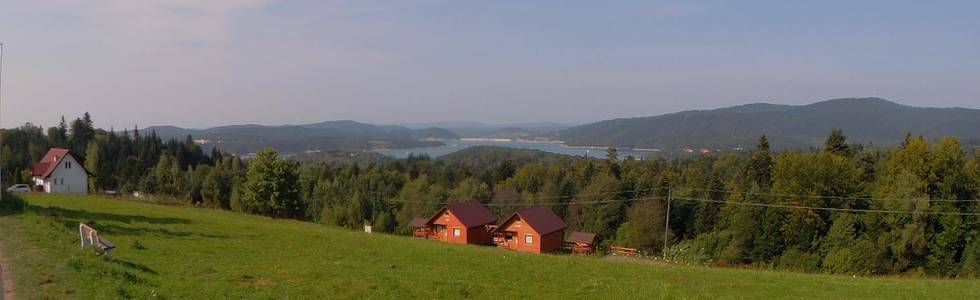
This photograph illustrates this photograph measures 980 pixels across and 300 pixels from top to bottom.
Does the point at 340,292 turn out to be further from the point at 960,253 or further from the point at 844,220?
the point at 960,253

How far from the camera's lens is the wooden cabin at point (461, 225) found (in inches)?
2044

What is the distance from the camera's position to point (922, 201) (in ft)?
158

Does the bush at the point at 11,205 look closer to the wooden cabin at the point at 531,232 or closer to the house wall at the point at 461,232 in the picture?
the house wall at the point at 461,232

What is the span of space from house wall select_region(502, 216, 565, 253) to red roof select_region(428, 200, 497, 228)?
297 cm

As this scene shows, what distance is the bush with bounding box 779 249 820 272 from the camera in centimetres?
5181

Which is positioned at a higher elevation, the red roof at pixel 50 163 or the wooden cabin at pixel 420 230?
the red roof at pixel 50 163

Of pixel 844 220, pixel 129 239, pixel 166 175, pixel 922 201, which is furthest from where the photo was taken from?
pixel 166 175

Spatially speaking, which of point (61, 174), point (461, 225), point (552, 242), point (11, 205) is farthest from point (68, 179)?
point (552, 242)

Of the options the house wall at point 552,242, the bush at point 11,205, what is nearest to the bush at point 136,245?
the bush at point 11,205

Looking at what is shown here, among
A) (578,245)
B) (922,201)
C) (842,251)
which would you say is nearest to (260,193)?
(578,245)

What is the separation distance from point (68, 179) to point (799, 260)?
68.5 metres

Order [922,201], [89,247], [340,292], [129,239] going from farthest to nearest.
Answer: [922,201] < [129,239] < [89,247] < [340,292]

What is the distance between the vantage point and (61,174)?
57656mm

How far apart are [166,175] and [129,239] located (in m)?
86.4
